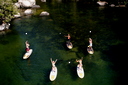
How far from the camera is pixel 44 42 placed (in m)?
33.0

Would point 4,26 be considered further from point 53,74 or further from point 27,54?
point 53,74

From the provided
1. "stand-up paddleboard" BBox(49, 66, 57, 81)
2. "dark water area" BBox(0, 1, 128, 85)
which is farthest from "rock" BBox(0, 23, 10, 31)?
"stand-up paddleboard" BBox(49, 66, 57, 81)

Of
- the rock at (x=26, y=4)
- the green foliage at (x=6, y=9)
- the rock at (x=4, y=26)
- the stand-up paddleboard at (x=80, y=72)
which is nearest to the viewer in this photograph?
the stand-up paddleboard at (x=80, y=72)

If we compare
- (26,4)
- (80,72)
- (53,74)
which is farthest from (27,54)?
(26,4)

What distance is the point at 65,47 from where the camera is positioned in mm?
30953

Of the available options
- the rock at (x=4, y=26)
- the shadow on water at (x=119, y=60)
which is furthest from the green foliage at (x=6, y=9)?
the shadow on water at (x=119, y=60)

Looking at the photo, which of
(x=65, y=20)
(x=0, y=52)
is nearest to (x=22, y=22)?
(x=65, y=20)

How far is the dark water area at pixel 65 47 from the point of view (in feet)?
77.0

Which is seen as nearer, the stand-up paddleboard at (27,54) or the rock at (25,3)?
the stand-up paddleboard at (27,54)

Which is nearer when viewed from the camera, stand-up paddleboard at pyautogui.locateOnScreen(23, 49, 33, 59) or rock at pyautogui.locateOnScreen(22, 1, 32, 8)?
stand-up paddleboard at pyautogui.locateOnScreen(23, 49, 33, 59)

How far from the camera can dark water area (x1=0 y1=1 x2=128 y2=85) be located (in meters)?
23.5

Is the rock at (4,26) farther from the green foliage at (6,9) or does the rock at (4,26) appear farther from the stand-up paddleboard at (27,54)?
the stand-up paddleboard at (27,54)

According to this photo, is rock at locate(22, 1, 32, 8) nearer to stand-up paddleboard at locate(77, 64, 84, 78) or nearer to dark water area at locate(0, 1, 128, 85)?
dark water area at locate(0, 1, 128, 85)

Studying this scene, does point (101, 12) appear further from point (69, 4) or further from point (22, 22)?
point (22, 22)
